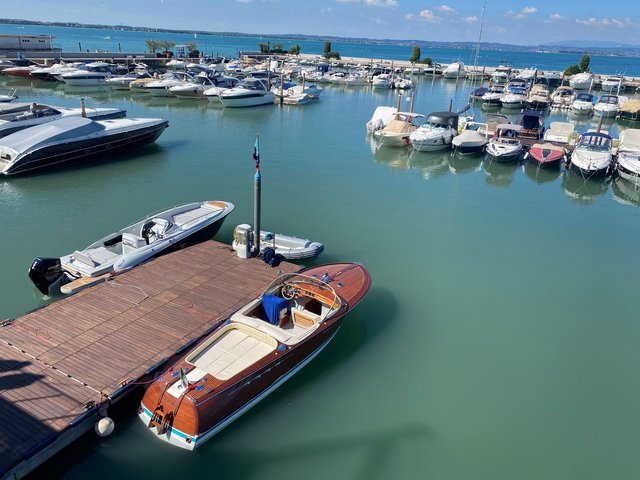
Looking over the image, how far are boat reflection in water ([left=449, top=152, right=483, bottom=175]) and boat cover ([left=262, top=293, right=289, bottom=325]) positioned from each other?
20.6 metres

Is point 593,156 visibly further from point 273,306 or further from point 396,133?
point 273,306

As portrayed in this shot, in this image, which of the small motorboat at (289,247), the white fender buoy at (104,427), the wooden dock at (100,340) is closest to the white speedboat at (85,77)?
the small motorboat at (289,247)

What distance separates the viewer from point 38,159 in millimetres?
22641

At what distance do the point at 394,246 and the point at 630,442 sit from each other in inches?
381

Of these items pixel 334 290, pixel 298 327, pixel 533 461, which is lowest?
pixel 533 461

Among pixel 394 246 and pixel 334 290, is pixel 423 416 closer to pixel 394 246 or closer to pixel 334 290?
pixel 334 290

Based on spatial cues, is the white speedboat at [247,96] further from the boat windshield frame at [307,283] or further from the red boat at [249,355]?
the boat windshield frame at [307,283]

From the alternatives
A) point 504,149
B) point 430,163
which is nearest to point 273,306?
point 430,163

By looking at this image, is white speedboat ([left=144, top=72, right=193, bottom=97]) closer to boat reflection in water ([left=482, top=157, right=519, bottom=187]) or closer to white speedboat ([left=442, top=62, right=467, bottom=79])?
boat reflection in water ([left=482, top=157, right=519, bottom=187])

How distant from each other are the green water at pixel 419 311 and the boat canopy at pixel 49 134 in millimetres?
1687

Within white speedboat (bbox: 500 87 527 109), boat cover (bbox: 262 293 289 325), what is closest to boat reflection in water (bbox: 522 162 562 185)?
boat cover (bbox: 262 293 289 325)

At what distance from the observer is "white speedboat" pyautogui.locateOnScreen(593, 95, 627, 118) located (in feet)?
156

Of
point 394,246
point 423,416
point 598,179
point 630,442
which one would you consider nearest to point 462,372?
point 423,416

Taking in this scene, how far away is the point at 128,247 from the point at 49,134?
12.8 m
